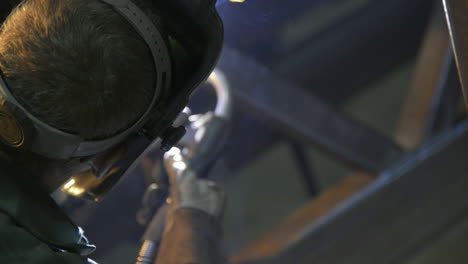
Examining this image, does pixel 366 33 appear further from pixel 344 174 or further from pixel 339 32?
pixel 344 174

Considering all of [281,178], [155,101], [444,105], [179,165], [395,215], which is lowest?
[281,178]

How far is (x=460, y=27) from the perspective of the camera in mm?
618

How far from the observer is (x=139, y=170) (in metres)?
1.42

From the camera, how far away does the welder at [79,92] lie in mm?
588

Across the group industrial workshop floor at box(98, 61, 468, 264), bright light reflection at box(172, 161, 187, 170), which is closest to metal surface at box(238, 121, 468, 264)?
bright light reflection at box(172, 161, 187, 170)

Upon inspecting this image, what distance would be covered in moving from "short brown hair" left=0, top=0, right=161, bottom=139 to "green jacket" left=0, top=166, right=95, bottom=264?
98 millimetres

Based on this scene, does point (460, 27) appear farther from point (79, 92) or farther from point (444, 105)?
point (444, 105)

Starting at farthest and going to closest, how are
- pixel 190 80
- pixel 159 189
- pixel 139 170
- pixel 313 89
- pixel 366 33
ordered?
pixel 313 89 < pixel 366 33 < pixel 139 170 < pixel 159 189 < pixel 190 80

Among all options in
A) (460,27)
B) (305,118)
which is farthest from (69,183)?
(305,118)

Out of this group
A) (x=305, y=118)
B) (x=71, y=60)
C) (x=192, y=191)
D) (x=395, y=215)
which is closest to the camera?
(x=71, y=60)

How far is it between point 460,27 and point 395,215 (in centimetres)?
100

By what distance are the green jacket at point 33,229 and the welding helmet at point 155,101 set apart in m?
0.05

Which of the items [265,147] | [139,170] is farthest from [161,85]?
[265,147]

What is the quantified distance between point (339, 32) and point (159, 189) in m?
1.34
